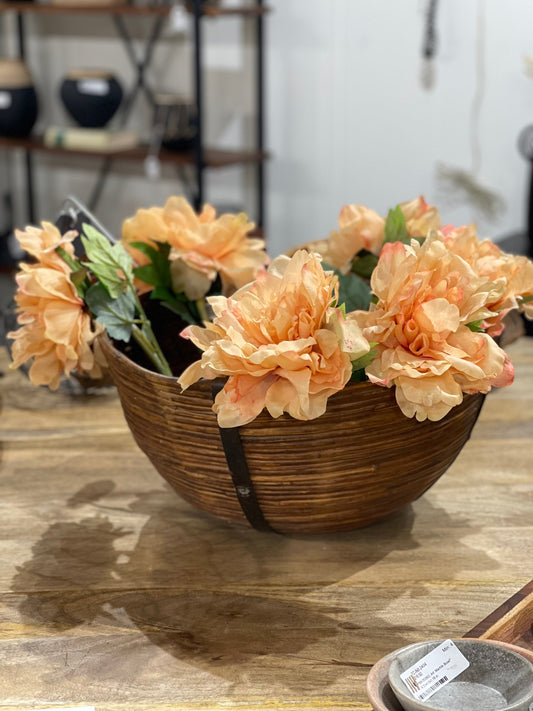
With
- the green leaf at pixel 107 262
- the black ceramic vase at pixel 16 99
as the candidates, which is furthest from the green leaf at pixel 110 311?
the black ceramic vase at pixel 16 99

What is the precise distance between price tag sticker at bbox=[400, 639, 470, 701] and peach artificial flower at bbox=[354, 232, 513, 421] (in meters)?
0.20

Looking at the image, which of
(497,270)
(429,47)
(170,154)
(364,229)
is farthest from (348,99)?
(497,270)

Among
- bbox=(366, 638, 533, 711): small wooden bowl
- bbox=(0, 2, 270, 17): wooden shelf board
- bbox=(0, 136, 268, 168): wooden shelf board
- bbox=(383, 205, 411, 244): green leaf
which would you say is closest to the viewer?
bbox=(366, 638, 533, 711): small wooden bowl

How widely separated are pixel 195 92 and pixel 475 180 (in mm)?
964

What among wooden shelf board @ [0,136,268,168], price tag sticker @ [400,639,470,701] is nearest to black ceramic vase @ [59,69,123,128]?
wooden shelf board @ [0,136,268,168]

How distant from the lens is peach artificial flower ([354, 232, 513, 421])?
781mm

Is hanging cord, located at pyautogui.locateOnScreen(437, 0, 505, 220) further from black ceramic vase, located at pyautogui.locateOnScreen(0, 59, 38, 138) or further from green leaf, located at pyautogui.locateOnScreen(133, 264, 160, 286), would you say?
green leaf, located at pyautogui.locateOnScreen(133, 264, 160, 286)

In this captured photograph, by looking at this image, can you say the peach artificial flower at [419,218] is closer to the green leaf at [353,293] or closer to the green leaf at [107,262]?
the green leaf at [353,293]

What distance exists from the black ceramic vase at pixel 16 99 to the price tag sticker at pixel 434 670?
3241 millimetres

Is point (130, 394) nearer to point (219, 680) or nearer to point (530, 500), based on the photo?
point (219, 680)

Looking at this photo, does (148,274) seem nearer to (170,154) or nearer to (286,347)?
(286,347)

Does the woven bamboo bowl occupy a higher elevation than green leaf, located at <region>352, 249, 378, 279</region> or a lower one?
lower

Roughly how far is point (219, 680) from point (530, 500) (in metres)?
0.43

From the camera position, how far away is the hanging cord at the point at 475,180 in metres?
3.14
